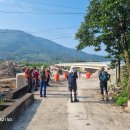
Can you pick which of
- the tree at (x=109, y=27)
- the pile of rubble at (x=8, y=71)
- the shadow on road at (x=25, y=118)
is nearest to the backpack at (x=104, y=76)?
the tree at (x=109, y=27)

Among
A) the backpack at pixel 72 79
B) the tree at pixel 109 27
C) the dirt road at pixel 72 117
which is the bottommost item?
the dirt road at pixel 72 117

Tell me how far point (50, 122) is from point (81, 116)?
1653 mm

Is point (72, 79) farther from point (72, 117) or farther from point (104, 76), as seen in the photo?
point (72, 117)

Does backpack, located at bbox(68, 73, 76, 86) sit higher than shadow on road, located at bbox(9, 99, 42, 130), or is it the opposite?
backpack, located at bbox(68, 73, 76, 86)

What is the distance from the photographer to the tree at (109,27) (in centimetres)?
1619

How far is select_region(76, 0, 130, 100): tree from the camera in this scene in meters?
16.2

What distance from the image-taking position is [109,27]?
17891 millimetres

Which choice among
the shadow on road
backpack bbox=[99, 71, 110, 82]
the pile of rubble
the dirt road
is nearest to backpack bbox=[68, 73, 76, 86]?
the dirt road

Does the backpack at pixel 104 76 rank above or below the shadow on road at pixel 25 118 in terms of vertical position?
above

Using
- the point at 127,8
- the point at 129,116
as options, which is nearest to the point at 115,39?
the point at 127,8

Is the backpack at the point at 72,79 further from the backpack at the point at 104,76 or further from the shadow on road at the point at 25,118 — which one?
the shadow on road at the point at 25,118

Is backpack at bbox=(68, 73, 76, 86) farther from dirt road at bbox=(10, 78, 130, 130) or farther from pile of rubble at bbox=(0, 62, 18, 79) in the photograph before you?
pile of rubble at bbox=(0, 62, 18, 79)

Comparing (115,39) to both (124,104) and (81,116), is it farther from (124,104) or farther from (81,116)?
(81,116)

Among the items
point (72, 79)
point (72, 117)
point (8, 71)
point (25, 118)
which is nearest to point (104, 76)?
point (72, 79)
